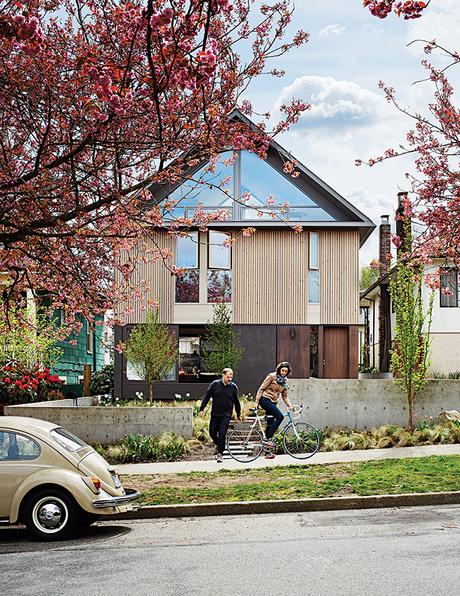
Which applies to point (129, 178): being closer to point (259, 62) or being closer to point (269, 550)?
point (259, 62)

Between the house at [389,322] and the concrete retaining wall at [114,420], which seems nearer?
the concrete retaining wall at [114,420]

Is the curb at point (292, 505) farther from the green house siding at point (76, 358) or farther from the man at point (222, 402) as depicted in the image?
the green house siding at point (76, 358)

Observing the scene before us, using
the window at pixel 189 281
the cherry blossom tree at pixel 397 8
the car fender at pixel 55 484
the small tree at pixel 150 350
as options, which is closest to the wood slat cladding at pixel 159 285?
the window at pixel 189 281

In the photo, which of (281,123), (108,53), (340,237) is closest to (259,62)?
(281,123)

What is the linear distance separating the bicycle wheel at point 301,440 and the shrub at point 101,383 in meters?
15.1

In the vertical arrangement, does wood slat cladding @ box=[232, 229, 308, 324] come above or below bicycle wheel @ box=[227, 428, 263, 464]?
above

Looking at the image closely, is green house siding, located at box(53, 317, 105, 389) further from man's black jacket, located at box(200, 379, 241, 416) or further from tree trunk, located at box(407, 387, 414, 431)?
man's black jacket, located at box(200, 379, 241, 416)

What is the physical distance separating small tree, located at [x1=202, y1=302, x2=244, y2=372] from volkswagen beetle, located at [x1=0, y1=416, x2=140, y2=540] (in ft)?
61.2

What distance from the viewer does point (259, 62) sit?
12320 millimetres

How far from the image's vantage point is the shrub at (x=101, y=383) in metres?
34.4

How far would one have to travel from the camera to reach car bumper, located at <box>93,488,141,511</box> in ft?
36.6

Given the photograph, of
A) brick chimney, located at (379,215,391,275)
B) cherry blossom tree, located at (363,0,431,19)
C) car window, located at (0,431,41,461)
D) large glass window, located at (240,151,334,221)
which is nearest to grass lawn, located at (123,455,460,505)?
car window, located at (0,431,41,461)

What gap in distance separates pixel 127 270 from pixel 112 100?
6.89 m

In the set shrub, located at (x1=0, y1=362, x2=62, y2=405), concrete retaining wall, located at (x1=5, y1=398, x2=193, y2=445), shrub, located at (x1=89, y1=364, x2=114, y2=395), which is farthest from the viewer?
shrub, located at (x1=89, y1=364, x2=114, y2=395)
